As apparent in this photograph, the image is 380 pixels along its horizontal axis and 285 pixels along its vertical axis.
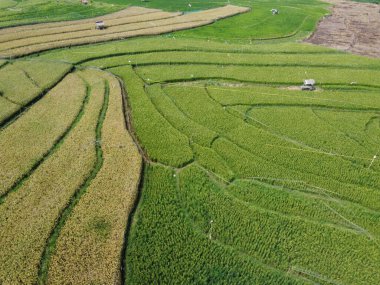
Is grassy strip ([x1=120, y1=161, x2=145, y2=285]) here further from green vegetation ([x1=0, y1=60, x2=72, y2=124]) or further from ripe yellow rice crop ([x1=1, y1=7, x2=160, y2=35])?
ripe yellow rice crop ([x1=1, y1=7, x2=160, y2=35])

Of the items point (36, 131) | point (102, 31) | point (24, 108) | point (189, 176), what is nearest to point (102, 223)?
point (189, 176)

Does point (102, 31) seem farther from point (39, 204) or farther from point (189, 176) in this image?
point (39, 204)

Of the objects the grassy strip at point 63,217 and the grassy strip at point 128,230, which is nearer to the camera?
the grassy strip at point 63,217

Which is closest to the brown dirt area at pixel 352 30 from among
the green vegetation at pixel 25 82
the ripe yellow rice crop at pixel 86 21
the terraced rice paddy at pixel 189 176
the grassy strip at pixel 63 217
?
the terraced rice paddy at pixel 189 176

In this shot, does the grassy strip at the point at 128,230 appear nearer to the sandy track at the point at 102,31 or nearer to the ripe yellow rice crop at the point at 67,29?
the sandy track at the point at 102,31

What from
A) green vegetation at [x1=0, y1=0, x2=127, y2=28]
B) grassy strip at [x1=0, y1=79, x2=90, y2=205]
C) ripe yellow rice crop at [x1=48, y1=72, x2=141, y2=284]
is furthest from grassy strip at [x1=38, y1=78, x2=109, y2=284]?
green vegetation at [x1=0, y1=0, x2=127, y2=28]

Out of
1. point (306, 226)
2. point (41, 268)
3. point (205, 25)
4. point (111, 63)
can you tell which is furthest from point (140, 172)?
point (205, 25)

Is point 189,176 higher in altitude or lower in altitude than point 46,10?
lower
